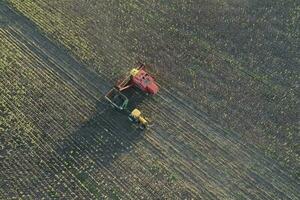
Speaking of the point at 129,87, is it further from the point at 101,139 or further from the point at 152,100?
the point at 101,139

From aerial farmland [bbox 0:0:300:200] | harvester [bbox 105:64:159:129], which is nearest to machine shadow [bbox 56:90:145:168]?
aerial farmland [bbox 0:0:300:200]

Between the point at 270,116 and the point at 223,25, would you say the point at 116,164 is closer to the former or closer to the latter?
the point at 270,116

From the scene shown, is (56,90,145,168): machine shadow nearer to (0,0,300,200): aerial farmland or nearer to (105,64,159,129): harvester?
(0,0,300,200): aerial farmland

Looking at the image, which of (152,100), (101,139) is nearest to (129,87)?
(152,100)

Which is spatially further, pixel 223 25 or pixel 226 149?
pixel 223 25

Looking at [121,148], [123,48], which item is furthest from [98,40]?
[121,148]

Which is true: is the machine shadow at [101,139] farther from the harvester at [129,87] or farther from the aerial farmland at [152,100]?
the harvester at [129,87]

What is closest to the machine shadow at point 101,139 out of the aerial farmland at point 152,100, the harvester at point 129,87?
the aerial farmland at point 152,100
